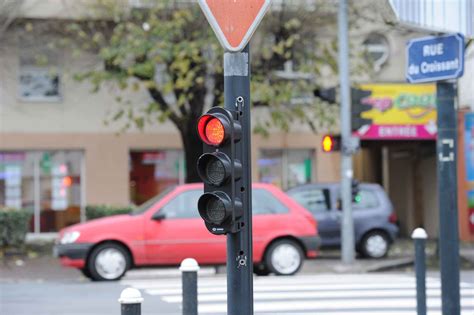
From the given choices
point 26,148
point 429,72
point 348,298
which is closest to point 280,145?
point 26,148

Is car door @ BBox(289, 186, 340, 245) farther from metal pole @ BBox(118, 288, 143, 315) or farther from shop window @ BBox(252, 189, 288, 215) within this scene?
metal pole @ BBox(118, 288, 143, 315)

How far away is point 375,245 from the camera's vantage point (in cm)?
1877

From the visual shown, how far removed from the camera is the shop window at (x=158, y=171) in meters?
23.4

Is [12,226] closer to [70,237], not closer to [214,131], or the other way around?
[70,237]

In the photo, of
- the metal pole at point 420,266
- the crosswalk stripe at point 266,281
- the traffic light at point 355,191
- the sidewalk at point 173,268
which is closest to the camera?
the metal pole at point 420,266

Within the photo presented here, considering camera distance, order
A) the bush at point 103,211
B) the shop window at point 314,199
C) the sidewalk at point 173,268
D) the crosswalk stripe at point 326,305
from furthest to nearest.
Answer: the bush at point 103,211, the shop window at point 314,199, the sidewalk at point 173,268, the crosswalk stripe at point 326,305

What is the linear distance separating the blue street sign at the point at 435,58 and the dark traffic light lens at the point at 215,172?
275 centimetres

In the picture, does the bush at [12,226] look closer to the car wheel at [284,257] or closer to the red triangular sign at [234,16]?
the car wheel at [284,257]

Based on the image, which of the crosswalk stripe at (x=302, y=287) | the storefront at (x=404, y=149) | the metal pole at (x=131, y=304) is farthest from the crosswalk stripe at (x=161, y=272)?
the metal pole at (x=131, y=304)

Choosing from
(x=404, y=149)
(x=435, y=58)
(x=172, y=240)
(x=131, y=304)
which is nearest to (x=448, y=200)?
(x=435, y=58)

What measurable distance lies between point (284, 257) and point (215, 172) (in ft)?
29.7

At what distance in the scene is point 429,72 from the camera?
7.76 metres

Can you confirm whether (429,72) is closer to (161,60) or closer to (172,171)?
(161,60)

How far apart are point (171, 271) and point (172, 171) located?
7631 mm
